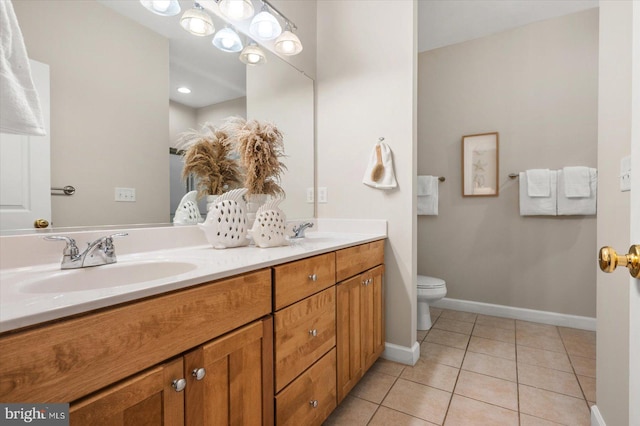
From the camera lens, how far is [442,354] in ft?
6.54

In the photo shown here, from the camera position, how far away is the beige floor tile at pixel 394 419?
134cm

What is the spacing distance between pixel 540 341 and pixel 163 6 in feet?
10.3

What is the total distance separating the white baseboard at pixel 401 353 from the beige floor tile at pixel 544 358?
2.22 ft

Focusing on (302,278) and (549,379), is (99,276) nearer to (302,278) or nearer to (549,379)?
(302,278)

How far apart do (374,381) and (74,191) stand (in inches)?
68.2

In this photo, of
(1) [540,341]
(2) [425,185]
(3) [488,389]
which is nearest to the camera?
(3) [488,389]

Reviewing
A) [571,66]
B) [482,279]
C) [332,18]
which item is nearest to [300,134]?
[332,18]

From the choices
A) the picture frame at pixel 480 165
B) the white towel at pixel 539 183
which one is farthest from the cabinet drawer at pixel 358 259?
the white towel at pixel 539 183

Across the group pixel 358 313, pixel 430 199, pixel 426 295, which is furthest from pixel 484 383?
pixel 430 199

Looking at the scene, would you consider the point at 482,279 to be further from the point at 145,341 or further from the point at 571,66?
the point at 145,341

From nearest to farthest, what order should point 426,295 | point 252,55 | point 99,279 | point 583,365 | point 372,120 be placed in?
point 99,279, point 252,55, point 583,365, point 372,120, point 426,295

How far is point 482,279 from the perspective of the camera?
108 inches

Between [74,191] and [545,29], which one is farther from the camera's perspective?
[545,29]

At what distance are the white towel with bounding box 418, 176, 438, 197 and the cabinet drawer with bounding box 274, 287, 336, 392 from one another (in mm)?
1904
